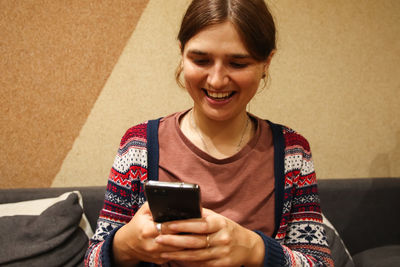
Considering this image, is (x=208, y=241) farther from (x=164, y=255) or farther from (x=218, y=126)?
(x=218, y=126)

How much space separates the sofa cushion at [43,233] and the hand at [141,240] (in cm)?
73

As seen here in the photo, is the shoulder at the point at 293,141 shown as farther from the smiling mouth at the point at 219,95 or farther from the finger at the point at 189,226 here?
the finger at the point at 189,226

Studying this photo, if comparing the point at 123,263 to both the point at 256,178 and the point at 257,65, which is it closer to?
the point at 256,178

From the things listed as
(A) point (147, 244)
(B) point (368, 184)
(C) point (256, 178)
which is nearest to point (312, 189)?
(C) point (256, 178)

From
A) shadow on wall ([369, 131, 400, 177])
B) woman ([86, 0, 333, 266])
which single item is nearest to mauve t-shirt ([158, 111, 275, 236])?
woman ([86, 0, 333, 266])

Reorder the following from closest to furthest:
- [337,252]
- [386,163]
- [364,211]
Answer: [337,252] < [364,211] < [386,163]

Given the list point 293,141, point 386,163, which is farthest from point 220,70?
point 386,163

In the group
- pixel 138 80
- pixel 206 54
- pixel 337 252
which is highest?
pixel 206 54

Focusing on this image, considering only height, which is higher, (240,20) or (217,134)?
(240,20)

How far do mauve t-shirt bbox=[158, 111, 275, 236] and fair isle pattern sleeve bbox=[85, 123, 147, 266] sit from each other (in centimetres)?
6

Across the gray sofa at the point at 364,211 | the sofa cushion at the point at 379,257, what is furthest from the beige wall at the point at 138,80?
the sofa cushion at the point at 379,257

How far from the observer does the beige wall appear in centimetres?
146

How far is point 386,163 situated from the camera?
1863 millimetres

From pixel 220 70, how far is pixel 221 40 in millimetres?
70
